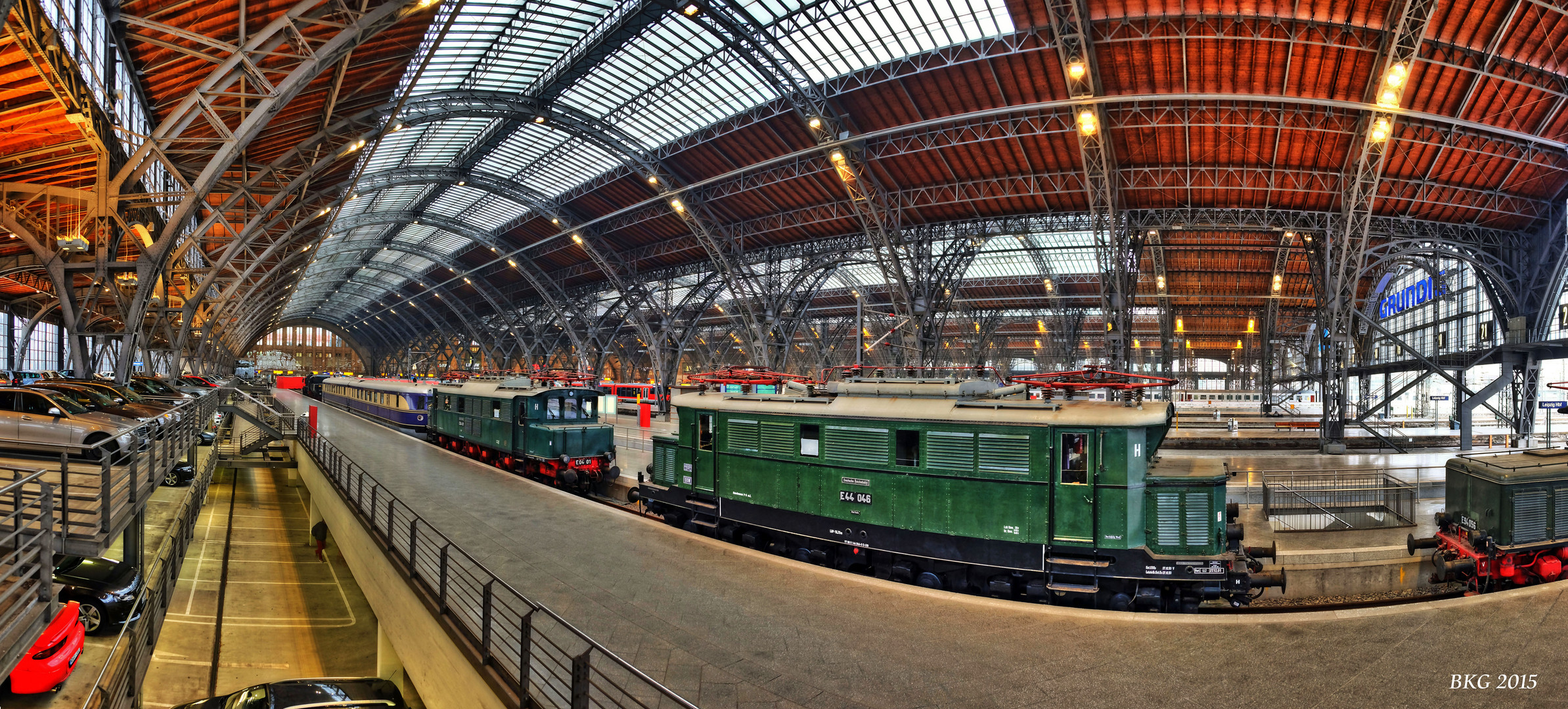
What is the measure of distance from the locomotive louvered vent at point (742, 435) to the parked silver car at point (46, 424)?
12.1 meters

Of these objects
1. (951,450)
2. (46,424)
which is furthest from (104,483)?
(951,450)

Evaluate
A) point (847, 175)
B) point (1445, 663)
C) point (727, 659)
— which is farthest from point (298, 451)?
point (1445, 663)

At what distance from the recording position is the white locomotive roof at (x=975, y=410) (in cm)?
1132

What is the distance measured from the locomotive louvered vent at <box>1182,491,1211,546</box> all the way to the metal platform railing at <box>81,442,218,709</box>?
15.8 metres

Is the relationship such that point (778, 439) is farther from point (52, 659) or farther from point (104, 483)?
point (52, 659)

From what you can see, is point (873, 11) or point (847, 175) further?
point (847, 175)

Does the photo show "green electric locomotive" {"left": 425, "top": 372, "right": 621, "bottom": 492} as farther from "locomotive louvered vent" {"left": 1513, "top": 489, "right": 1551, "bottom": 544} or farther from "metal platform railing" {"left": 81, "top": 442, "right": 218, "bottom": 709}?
"locomotive louvered vent" {"left": 1513, "top": 489, "right": 1551, "bottom": 544}

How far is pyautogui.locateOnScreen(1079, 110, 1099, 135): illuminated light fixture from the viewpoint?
23984 mm

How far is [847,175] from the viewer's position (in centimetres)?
3088

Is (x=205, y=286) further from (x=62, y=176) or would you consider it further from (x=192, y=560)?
(x=192, y=560)

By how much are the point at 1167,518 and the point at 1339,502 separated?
451 inches

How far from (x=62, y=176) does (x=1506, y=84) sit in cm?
4612

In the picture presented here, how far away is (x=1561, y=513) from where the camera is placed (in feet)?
43.3

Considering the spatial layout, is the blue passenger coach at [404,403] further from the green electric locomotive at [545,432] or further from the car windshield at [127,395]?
the car windshield at [127,395]
